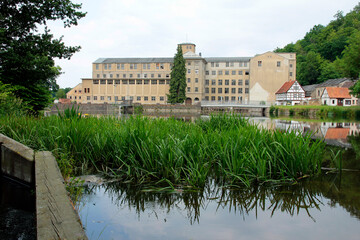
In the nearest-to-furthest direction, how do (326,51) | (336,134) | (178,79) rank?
(336,134)
(178,79)
(326,51)

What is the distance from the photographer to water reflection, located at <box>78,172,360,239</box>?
3.15 m

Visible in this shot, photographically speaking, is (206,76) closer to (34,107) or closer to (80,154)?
(34,107)

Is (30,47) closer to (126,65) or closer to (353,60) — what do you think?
(353,60)

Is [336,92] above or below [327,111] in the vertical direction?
above

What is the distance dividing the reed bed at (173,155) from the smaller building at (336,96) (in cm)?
6655

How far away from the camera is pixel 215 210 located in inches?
145

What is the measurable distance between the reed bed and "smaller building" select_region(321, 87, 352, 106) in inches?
2620

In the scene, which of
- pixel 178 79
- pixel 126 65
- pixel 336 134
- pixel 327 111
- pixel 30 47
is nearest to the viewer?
pixel 30 47

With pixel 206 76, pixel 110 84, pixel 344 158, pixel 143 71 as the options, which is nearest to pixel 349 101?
pixel 206 76

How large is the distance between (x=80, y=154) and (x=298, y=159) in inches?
151

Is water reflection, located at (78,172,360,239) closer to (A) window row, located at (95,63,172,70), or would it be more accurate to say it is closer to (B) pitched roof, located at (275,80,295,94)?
(B) pitched roof, located at (275,80,295,94)

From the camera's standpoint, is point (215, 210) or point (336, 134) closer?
point (215, 210)

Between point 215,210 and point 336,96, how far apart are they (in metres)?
69.5

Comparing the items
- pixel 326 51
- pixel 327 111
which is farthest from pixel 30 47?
pixel 326 51
